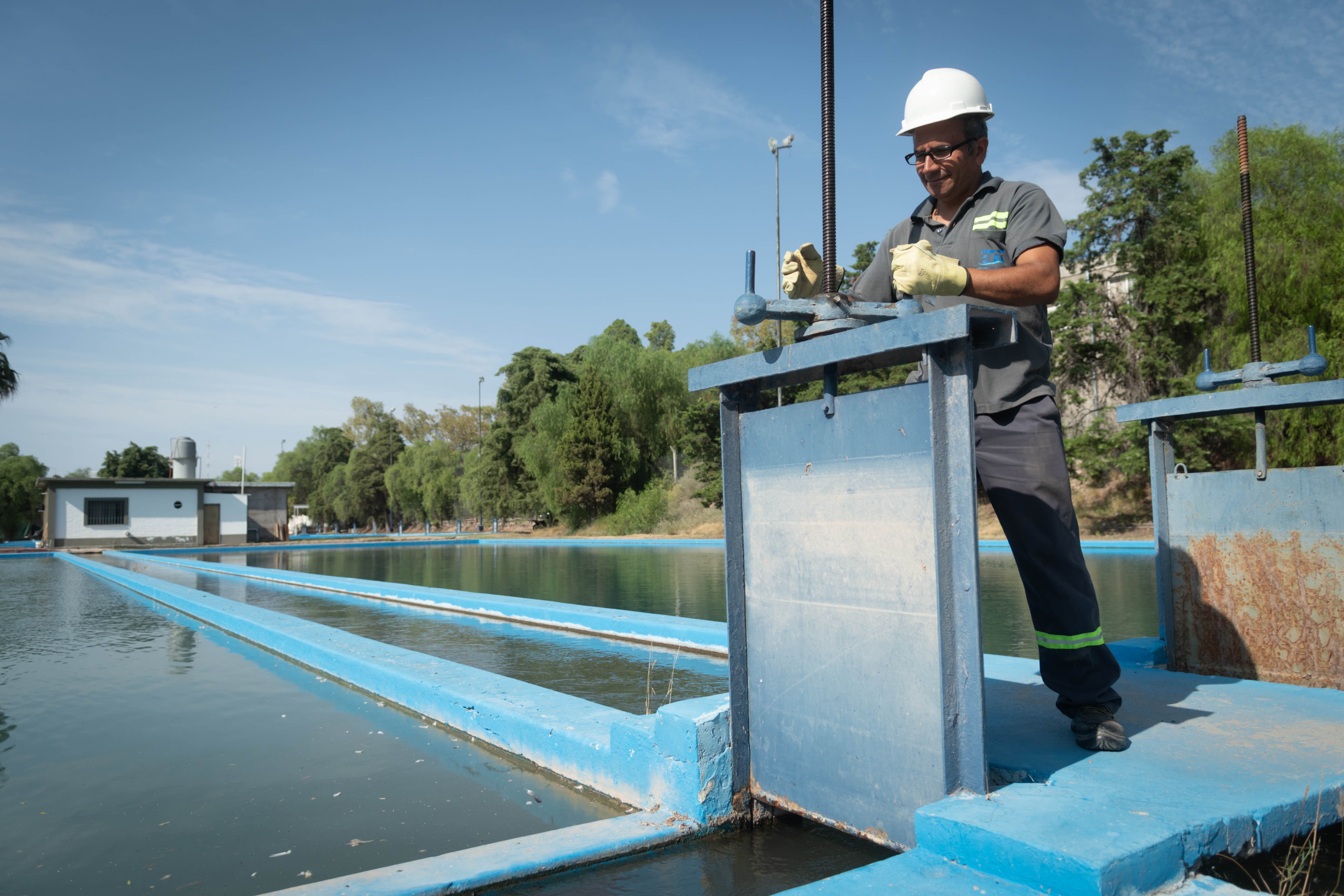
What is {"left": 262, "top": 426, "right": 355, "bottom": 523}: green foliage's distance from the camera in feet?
213

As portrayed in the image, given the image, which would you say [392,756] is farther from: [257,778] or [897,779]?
[897,779]

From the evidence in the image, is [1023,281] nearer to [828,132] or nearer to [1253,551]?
[828,132]

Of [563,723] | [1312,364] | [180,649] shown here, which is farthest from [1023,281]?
[180,649]

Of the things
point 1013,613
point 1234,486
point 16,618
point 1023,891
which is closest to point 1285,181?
point 1013,613

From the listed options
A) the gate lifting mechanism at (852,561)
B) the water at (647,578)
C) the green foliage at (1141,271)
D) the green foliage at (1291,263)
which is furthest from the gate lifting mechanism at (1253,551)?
the green foliage at (1141,271)

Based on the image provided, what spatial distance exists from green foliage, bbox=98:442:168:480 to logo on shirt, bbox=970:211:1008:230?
6029 cm

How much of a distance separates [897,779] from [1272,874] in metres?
0.72

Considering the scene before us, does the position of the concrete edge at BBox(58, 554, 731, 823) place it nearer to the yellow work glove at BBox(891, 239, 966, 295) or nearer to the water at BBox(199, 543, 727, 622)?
the yellow work glove at BBox(891, 239, 966, 295)

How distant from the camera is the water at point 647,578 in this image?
20.1 ft

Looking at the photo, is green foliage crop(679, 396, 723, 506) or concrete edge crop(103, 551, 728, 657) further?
green foliage crop(679, 396, 723, 506)

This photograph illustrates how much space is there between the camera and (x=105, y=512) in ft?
94.6

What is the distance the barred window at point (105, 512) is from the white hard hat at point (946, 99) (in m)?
34.0

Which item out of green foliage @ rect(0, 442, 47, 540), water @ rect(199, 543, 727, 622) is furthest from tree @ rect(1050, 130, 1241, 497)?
green foliage @ rect(0, 442, 47, 540)

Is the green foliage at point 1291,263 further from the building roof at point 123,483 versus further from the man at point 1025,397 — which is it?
the building roof at point 123,483
